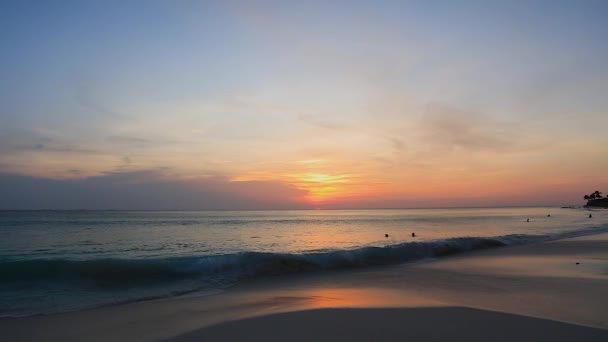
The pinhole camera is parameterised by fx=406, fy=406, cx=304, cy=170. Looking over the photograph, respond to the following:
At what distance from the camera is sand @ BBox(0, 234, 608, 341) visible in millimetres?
6754

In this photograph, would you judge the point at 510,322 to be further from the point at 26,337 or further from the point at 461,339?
the point at 26,337

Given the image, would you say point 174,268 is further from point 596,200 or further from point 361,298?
point 596,200

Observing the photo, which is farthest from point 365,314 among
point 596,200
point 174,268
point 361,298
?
point 596,200

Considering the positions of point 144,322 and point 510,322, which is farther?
point 144,322

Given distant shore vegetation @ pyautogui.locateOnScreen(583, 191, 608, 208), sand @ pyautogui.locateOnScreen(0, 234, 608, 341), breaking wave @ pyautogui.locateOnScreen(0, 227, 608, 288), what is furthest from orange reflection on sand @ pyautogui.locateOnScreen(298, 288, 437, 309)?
distant shore vegetation @ pyautogui.locateOnScreen(583, 191, 608, 208)

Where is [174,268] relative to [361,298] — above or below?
below

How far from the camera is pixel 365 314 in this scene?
8.00 m

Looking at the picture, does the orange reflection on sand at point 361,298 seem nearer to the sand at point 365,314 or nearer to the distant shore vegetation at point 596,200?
the sand at point 365,314

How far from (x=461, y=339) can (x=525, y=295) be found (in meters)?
4.93

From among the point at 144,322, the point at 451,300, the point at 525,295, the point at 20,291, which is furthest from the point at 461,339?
the point at 20,291

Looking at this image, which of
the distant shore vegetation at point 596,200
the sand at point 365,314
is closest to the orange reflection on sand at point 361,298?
the sand at point 365,314

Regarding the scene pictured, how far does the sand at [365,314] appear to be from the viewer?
6.75 m

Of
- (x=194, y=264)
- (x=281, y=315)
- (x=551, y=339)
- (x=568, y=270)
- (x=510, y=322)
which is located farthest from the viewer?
(x=194, y=264)

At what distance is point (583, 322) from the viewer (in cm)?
725
